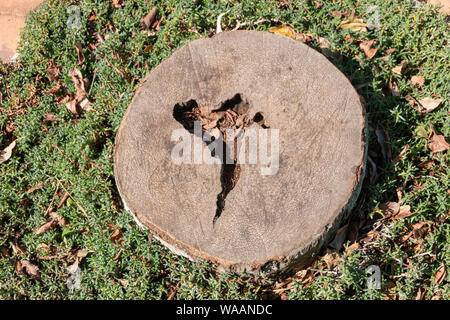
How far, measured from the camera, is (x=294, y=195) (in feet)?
7.61

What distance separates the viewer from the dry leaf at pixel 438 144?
2.92 m

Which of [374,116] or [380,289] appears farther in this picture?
[374,116]

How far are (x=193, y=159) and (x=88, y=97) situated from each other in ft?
4.62

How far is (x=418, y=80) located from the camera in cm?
321

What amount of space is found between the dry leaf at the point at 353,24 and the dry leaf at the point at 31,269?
9.68ft

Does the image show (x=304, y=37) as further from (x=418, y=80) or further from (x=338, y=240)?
(x=338, y=240)

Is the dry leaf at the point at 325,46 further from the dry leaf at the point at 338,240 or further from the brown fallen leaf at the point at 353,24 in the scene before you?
the dry leaf at the point at 338,240

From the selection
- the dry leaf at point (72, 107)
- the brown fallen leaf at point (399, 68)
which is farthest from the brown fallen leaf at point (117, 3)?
the brown fallen leaf at point (399, 68)

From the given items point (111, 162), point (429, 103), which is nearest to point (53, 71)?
point (111, 162)

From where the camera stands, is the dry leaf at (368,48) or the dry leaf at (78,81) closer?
the dry leaf at (368,48)

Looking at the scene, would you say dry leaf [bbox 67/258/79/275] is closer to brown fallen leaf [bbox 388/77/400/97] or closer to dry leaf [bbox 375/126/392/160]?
dry leaf [bbox 375/126/392/160]

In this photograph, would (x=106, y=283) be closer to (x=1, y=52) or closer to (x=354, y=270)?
(x=354, y=270)


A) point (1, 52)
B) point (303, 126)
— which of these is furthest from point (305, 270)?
point (1, 52)

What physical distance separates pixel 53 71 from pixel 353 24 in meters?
2.48
